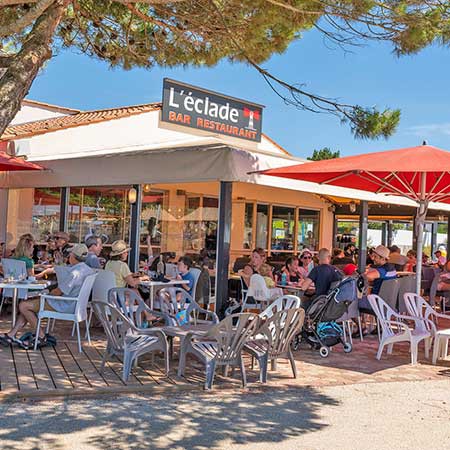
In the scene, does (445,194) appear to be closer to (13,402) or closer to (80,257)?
(80,257)

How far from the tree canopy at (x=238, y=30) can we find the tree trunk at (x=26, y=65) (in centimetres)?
3

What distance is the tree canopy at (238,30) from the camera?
Answer: 7.57m

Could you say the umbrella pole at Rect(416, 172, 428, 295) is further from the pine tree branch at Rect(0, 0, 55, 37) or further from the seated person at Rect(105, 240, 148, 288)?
the pine tree branch at Rect(0, 0, 55, 37)

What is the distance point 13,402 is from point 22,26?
3.49 metres

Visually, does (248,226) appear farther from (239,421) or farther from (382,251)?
(239,421)

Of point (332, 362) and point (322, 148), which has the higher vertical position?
point (322, 148)

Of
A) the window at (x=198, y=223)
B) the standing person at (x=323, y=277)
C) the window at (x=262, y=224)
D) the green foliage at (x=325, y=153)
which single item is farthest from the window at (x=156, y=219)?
the green foliage at (x=325, y=153)

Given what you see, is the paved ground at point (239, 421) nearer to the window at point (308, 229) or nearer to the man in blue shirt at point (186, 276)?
the man in blue shirt at point (186, 276)

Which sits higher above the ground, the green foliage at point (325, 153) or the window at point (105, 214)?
the green foliage at point (325, 153)

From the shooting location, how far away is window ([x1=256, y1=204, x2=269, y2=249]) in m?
14.1

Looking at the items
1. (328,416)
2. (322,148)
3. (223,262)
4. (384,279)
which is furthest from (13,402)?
(322,148)

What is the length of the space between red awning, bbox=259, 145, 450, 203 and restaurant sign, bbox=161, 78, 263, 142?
1.86 meters

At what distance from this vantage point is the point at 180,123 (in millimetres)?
9312

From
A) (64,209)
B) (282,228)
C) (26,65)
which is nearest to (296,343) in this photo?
(26,65)
